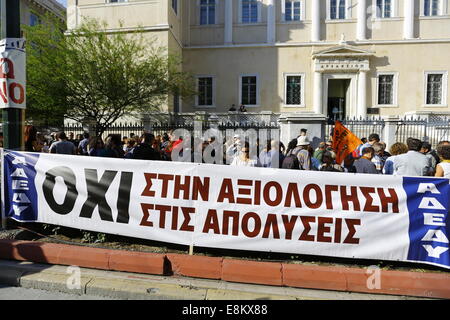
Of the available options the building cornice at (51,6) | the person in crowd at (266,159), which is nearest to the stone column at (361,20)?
the person in crowd at (266,159)

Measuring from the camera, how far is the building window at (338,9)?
2334cm

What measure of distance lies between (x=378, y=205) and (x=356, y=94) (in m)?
21.5

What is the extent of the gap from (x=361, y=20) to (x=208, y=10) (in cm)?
1207

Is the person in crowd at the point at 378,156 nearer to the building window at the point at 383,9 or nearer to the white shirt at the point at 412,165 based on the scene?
the white shirt at the point at 412,165

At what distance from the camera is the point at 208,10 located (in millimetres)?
24734

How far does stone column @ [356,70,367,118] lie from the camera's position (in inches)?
888

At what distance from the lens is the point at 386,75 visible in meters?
23.0

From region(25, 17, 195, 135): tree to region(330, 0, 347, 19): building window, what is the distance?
15.8m

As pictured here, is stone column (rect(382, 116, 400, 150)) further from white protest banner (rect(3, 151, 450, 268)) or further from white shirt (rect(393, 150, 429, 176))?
white protest banner (rect(3, 151, 450, 268))

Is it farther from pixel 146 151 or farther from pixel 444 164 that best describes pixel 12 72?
pixel 444 164

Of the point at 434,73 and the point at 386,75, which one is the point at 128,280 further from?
the point at 434,73

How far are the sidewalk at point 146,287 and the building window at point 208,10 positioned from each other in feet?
80.3
